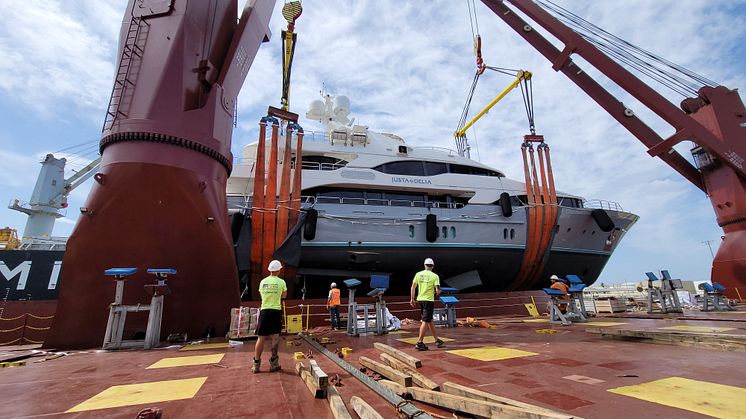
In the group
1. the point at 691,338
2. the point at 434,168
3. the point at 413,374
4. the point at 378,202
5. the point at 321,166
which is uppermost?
the point at 434,168

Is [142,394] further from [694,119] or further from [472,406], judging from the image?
[694,119]

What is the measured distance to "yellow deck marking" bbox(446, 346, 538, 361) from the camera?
13.8 feet

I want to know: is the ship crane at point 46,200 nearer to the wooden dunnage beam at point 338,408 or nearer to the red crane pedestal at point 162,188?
the red crane pedestal at point 162,188

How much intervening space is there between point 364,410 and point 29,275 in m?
13.9

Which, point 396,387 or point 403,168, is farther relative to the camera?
point 403,168

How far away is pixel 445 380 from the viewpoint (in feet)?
10.2

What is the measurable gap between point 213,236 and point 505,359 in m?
7.45

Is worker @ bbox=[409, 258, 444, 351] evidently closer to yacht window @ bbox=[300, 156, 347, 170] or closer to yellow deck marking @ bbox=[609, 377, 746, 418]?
yellow deck marking @ bbox=[609, 377, 746, 418]

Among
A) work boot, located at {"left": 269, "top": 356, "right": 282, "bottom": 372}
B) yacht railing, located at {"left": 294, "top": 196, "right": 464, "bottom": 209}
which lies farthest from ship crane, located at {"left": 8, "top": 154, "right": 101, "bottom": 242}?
work boot, located at {"left": 269, "top": 356, "right": 282, "bottom": 372}

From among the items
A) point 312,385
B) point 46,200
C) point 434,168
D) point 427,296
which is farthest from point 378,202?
point 46,200

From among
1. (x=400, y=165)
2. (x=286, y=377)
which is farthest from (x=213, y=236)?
(x=400, y=165)

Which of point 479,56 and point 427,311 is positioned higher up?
point 479,56

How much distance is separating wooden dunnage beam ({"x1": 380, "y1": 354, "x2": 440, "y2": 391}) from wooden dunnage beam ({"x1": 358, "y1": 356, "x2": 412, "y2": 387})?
3.2 inches

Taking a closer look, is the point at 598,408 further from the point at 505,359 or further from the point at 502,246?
the point at 502,246
